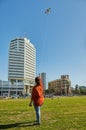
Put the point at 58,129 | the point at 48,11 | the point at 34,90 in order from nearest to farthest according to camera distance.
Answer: the point at 58,129 → the point at 34,90 → the point at 48,11

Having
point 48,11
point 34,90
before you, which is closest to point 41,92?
point 34,90

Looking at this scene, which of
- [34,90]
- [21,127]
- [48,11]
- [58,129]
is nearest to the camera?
[58,129]

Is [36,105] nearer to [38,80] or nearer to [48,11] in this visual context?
[38,80]

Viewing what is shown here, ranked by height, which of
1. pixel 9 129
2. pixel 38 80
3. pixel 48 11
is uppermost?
pixel 48 11

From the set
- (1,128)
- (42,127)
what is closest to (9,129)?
(1,128)

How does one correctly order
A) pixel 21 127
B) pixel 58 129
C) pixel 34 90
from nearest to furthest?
pixel 58 129 < pixel 21 127 < pixel 34 90

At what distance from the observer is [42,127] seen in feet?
35.3

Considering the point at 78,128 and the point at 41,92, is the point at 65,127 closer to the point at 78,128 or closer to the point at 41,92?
the point at 78,128

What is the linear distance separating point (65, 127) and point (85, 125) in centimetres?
99

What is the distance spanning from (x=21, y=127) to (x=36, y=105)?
1161 mm

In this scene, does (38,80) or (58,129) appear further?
(38,80)

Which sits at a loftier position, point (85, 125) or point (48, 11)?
point (48, 11)

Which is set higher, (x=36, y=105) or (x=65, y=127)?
(x=36, y=105)

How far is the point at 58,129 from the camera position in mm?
10250
